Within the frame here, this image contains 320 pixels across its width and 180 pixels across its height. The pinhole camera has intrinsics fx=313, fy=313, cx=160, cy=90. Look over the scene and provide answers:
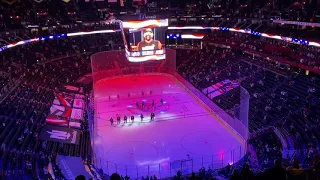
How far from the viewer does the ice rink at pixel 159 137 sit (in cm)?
1766

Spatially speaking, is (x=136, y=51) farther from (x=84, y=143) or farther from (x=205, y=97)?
(x=84, y=143)

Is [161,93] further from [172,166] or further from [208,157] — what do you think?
[172,166]

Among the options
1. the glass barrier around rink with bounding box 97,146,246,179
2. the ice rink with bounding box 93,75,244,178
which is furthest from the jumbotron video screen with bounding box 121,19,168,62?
the glass barrier around rink with bounding box 97,146,246,179

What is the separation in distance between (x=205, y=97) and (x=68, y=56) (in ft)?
71.9

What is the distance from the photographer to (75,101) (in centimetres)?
2667

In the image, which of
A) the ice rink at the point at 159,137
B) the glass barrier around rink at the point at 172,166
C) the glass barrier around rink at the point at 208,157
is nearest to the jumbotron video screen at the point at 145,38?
the ice rink at the point at 159,137

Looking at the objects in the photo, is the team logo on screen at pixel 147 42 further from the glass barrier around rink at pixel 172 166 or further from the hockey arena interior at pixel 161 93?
the glass barrier around rink at pixel 172 166

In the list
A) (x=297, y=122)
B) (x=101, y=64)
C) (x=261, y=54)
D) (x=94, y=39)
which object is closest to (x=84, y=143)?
(x=297, y=122)

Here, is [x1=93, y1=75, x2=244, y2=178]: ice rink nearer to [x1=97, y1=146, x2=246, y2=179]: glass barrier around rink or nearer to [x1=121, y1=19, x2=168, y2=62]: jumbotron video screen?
[x1=97, y1=146, x2=246, y2=179]: glass barrier around rink

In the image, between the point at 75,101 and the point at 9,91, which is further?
the point at 75,101

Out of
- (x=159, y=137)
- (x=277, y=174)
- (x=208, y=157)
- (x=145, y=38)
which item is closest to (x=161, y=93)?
(x=145, y=38)

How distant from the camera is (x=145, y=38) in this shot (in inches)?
1117

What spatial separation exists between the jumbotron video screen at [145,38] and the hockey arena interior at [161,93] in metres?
0.09

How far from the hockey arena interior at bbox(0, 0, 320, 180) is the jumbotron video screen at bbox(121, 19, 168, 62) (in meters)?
0.09
